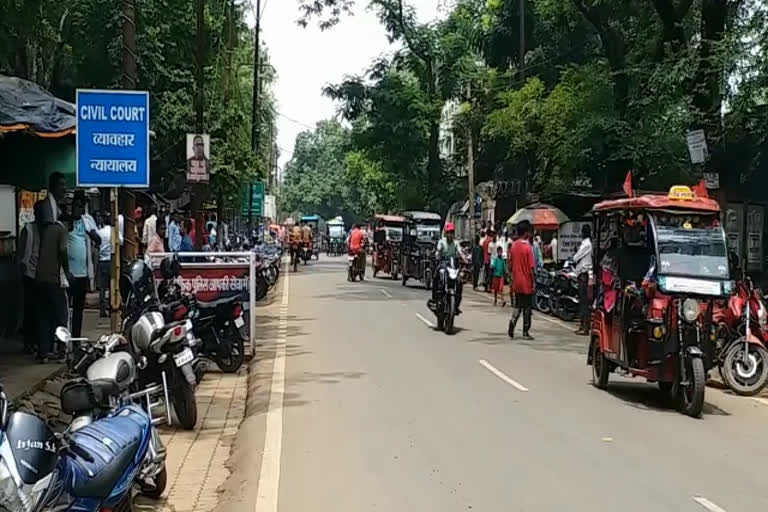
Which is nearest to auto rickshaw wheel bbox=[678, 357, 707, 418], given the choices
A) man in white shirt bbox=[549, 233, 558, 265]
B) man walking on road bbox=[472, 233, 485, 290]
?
man in white shirt bbox=[549, 233, 558, 265]

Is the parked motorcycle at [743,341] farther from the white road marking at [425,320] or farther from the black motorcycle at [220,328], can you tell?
the white road marking at [425,320]

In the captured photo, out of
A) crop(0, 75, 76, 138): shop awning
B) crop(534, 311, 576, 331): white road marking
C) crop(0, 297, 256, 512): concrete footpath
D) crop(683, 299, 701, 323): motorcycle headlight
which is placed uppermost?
crop(0, 75, 76, 138): shop awning

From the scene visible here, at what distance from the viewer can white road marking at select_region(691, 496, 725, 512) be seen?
21.8ft

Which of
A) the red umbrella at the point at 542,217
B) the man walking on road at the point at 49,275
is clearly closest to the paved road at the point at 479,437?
the man walking on road at the point at 49,275

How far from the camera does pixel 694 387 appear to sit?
998 centimetres

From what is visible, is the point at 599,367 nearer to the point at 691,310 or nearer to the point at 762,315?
the point at 691,310

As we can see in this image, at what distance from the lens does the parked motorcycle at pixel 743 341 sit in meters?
11.8

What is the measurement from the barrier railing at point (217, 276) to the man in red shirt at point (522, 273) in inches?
205

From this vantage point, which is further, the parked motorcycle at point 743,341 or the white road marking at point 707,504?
the parked motorcycle at point 743,341

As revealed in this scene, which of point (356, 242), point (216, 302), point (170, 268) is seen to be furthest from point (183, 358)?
point (356, 242)

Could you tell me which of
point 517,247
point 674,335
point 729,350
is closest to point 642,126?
point 517,247

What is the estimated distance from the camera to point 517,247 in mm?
16594

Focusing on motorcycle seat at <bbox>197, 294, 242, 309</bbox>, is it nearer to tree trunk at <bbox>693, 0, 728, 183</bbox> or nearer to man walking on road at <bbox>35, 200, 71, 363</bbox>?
man walking on road at <bbox>35, 200, 71, 363</bbox>

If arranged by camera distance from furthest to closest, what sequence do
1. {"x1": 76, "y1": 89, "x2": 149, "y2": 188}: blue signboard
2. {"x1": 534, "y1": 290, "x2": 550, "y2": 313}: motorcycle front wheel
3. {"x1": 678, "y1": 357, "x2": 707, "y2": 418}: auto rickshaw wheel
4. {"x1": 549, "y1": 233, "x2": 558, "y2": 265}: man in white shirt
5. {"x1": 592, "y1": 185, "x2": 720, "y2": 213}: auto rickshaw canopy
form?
1. {"x1": 549, "y1": 233, "x2": 558, "y2": 265}: man in white shirt
2. {"x1": 534, "y1": 290, "x2": 550, "y2": 313}: motorcycle front wheel
3. {"x1": 592, "y1": 185, "x2": 720, "y2": 213}: auto rickshaw canopy
4. {"x1": 678, "y1": 357, "x2": 707, "y2": 418}: auto rickshaw wheel
5. {"x1": 76, "y1": 89, "x2": 149, "y2": 188}: blue signboard
